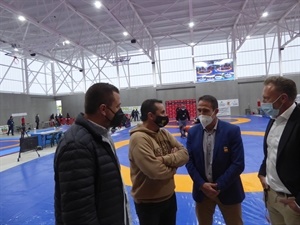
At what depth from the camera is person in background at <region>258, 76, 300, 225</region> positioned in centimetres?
188

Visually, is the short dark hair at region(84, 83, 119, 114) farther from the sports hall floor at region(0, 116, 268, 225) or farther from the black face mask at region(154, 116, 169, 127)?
the sports hall floor at region(0, 116, 268, 225)

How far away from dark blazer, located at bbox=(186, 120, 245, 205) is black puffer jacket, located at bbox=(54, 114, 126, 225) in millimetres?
1174

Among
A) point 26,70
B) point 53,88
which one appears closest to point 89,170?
point 26,70

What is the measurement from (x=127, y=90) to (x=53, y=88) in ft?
32.4

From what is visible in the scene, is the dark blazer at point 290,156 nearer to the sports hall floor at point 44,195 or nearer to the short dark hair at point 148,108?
the short dark hair at point 148,108

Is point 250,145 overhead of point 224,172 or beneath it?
beneath

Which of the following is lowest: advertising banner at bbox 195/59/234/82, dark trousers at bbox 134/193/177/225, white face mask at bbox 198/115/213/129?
dark trousers at bbox 134/193/177/225

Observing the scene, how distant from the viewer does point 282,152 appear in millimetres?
1915

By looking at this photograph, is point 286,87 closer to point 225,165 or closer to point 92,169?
point 225,165

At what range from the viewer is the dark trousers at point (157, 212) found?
7.14 feet

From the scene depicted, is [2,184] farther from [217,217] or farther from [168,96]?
[168,96]

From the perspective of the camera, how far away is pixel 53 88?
2877cm

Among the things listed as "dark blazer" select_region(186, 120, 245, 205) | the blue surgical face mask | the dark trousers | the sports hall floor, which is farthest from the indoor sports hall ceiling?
the dark trousers

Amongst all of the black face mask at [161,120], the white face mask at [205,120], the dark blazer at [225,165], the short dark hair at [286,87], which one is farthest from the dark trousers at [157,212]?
the short dark hair at [286,87]
